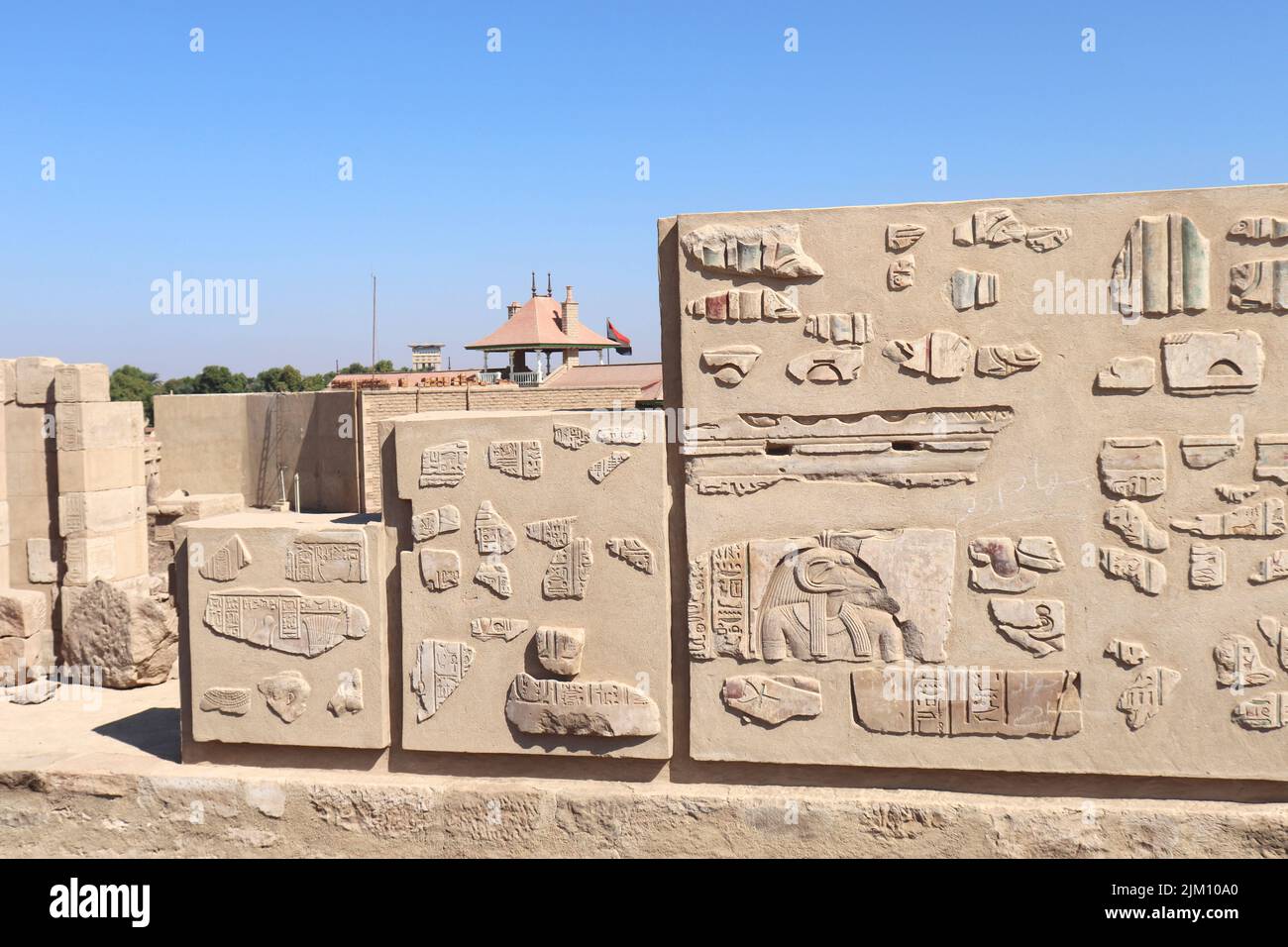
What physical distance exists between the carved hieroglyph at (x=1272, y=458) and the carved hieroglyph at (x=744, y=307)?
2230 mm

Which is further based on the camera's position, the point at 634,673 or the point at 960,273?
the point at 634,673

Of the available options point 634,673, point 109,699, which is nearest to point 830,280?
point 634,673

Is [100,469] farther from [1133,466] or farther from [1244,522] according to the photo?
[1244,522]

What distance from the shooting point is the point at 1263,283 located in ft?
16.5

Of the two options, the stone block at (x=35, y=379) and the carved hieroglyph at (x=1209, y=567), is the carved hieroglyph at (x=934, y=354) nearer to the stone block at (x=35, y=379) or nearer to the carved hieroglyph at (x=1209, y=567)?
the carved hieroglyph at (x=1209, y=567)

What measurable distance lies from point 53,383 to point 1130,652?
8.69m

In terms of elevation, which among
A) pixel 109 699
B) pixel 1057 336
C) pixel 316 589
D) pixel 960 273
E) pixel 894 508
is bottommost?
pixel 109 699

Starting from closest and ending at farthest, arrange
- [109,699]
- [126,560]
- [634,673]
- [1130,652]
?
[1130,652] < [634,673] < [109,699] < [126,560]

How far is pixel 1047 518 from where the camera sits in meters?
5.29

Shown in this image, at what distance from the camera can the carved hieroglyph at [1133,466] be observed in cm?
515

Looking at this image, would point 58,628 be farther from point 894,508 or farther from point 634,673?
point 894,508

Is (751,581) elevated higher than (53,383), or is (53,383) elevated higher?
(53,383)

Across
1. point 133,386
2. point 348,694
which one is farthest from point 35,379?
point 133,386

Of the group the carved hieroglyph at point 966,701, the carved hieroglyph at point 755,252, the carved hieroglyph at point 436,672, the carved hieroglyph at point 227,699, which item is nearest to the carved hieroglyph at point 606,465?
the carved hieroglyph at point 755,252
